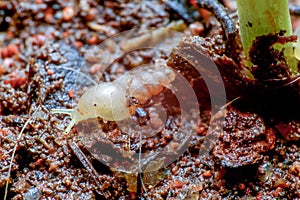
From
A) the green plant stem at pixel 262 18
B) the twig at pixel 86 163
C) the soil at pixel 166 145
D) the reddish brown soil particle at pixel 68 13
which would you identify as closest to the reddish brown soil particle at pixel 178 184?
the soil at pixel 166 145

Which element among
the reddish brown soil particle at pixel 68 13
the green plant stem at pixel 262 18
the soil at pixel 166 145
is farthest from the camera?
the reddish brown soil particle at pixel 68 13

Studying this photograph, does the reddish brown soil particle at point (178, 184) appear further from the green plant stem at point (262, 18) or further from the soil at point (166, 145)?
the green plant stem at point (262, 18)

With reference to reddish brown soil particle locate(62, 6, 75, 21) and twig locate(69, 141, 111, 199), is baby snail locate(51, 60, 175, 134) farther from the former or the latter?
reddish brown soil particle locate(62, 6, 75, 21)

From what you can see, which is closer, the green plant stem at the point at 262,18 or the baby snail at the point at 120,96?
the green plant stem at the point at 262,18

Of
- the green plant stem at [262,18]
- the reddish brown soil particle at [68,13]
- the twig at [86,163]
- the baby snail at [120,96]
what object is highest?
the green plant stem at [262,18]

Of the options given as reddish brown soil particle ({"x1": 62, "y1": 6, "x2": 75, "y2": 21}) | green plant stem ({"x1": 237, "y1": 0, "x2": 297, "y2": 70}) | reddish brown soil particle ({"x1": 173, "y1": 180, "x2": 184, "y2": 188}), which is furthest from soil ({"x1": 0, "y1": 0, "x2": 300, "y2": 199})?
reddish brown soil particle ({"x1": 62, "y1": 6, "x2": 75, "y2": 21})

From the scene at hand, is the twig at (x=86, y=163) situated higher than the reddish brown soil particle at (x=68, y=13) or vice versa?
the reddish brown soil particle at (x=68, y=13)
